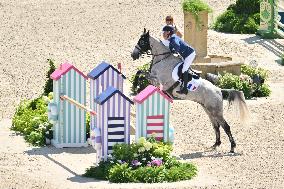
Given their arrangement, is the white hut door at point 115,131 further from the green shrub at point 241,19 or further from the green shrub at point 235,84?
the green shrub at point 241,19

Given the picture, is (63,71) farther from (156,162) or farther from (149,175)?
(149,175)

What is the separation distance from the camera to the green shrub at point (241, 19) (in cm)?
3450

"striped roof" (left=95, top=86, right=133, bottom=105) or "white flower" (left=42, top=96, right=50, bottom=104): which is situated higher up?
"striped roof" (left=95, top=86, right=133, bottom=105)

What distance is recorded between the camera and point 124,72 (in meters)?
29.5

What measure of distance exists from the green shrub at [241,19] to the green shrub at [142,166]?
1412 cm

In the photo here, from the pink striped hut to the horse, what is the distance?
130 centimetres

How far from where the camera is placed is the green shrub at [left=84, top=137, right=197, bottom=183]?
19938mm

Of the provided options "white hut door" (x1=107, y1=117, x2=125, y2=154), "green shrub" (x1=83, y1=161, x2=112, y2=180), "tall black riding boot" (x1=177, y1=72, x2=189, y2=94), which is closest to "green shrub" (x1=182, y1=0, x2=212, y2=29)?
"tall black riding boot" (x1=177, y1=72, x2=189, y2=94)

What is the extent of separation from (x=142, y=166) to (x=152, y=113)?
3.59 feet

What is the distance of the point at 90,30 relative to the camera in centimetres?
3409

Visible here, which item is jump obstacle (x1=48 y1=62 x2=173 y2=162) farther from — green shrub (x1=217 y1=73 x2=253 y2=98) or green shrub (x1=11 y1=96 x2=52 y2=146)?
green shrub (x1=217 y1=73 x2=253 y2=98)

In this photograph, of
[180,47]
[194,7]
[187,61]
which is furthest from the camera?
[194,7]

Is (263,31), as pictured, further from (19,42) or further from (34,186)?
(34,186)

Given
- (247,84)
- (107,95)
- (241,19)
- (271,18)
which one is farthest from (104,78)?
(241,19)
